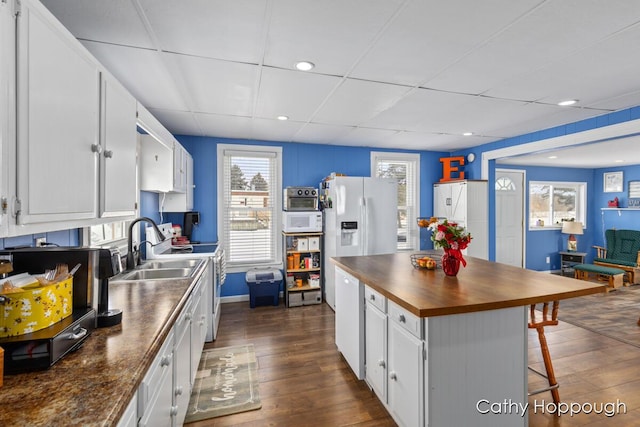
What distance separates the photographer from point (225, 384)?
241 cm

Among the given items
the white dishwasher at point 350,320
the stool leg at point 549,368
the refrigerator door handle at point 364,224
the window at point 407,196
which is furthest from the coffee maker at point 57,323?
the window at point 407,196

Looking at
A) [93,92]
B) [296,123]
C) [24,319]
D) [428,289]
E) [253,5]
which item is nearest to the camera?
[24,319]

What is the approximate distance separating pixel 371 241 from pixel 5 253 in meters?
3.69

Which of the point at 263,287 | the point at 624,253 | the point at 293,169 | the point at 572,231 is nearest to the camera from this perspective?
the point at 263,287

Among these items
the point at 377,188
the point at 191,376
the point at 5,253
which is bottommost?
the point at 191,376

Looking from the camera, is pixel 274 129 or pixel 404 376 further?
pixel 274 129

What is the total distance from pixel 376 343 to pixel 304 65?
81.2 inches

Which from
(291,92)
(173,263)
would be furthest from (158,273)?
(291,92)

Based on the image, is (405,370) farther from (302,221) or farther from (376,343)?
(302,221)

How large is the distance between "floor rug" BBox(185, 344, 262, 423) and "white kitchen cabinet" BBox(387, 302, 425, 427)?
0.99m

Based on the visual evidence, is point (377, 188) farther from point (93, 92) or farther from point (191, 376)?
point (93, 92)

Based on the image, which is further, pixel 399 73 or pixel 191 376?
pixel 399 73

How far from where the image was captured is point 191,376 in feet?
6.83

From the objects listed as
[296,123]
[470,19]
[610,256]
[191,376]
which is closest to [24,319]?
[191,376]
